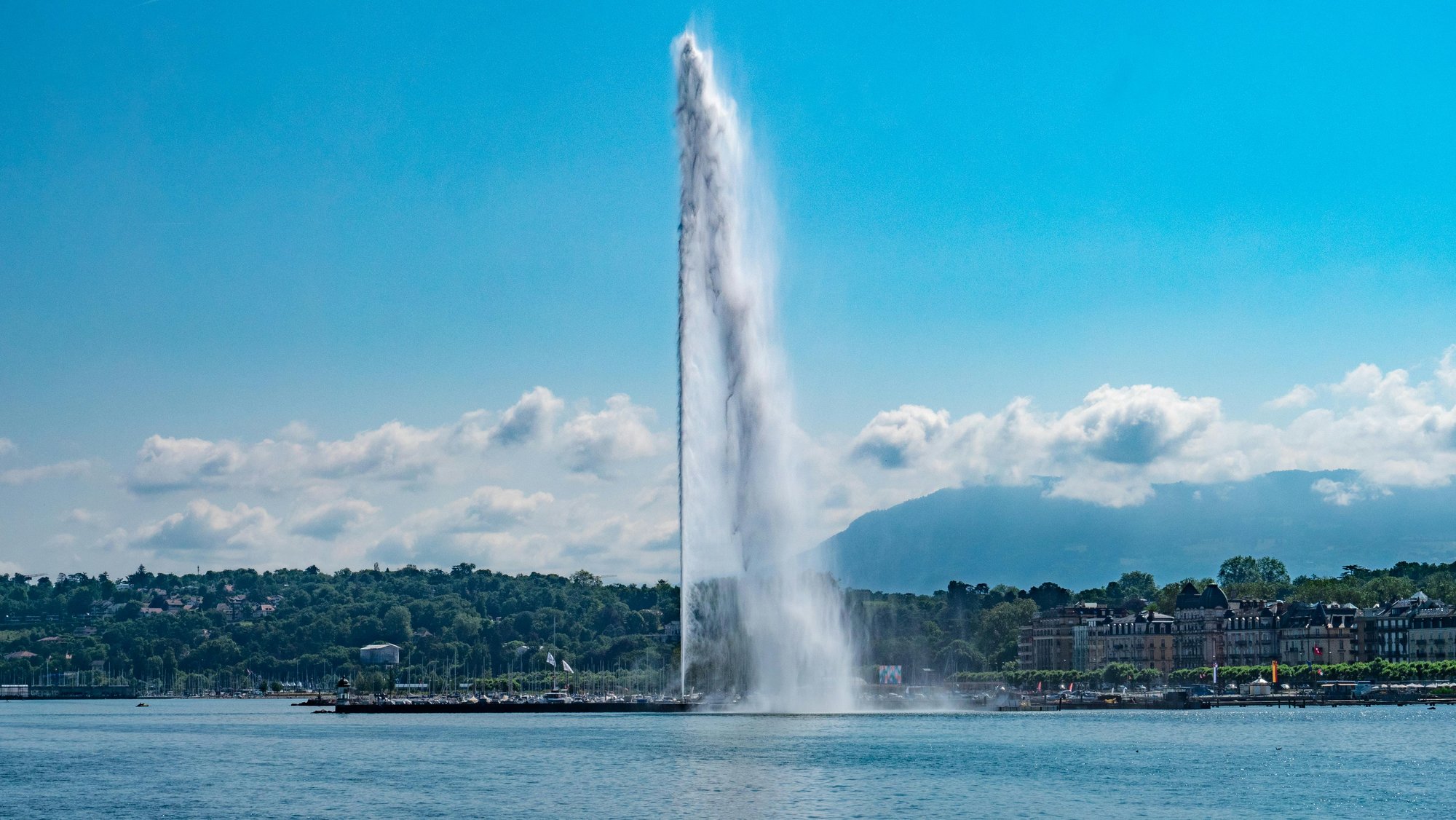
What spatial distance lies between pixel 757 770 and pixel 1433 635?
143 m

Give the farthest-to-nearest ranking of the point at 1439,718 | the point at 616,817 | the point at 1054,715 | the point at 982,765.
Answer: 1. the point at 1054,715
2. the point at 1439,718
3. the point at 982,765
4. the point at 616,817

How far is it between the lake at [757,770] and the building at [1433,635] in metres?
77.1

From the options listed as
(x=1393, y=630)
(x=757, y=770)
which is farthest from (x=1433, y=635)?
(x=757, y=770)

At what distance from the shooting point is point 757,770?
66.6 meters

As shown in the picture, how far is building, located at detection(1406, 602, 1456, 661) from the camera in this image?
187250 mm

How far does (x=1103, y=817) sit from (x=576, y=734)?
50459 millimetres

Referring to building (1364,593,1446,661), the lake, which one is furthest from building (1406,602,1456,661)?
the lake

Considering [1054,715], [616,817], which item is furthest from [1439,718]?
[616,817]

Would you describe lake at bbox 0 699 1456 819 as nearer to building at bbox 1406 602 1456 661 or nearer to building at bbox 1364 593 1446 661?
building at bbox 1406 602 1456 661

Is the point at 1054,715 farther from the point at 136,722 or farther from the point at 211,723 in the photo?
the point at 136,722

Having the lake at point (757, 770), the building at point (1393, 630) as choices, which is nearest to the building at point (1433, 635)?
the building at point (1393, 630)

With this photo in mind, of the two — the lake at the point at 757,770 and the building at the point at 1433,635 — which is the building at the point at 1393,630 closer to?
the building at the point at 1433,635

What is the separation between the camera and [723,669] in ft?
347

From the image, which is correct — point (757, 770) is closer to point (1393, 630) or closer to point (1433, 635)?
point (1433, 635)
